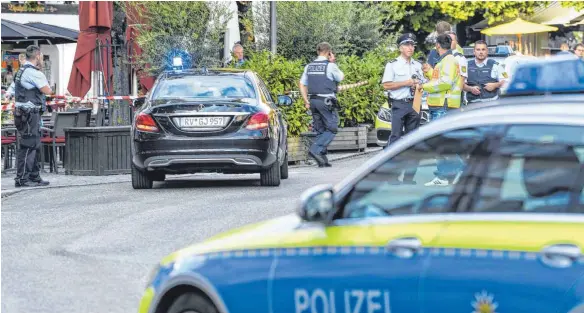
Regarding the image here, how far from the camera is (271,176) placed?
1598 cm

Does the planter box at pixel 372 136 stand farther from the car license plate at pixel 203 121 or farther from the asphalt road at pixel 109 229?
the car license plate at pixel 203 121

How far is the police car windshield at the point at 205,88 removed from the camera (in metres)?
15.8

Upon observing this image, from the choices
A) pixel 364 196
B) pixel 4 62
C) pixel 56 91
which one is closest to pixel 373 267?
pixel 364 196

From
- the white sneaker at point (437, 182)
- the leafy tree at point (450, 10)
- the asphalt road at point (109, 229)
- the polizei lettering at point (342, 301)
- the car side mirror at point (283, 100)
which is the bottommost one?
the asphalt road at point (109, 229)

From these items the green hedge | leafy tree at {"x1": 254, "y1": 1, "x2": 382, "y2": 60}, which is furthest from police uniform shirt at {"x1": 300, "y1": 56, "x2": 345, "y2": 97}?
leafy tree at {"x1": 254, "y1": 1, "x2": 382, "y2": 60}

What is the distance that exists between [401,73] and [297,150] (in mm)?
4743

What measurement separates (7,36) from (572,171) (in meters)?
23.8

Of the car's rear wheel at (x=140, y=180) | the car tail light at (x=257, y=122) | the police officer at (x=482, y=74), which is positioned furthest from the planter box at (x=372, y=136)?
the car tail light at (x=257, y=122)

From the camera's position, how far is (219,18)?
25609mm

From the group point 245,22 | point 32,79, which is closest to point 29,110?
point 32,79

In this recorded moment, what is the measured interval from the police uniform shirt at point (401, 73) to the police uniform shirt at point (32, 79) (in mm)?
4082

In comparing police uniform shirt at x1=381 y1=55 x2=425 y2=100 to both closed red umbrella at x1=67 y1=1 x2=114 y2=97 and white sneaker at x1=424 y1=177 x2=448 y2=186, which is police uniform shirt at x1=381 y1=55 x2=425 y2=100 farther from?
white sneaker at x1=424 y1=177 x2=448 y2=186

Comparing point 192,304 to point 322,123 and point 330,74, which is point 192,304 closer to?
point 330,74

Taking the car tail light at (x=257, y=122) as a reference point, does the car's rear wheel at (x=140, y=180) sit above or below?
below
